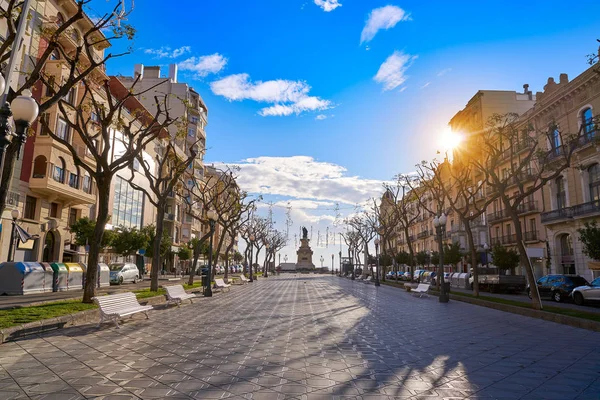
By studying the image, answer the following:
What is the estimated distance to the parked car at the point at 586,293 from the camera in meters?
18.8

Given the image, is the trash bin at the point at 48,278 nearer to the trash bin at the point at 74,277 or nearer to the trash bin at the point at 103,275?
the trash bin at the point at 74,277

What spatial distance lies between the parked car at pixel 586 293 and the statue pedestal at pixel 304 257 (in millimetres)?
74835

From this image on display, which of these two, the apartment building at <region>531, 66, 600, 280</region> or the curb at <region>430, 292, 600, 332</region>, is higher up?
the apartment building at <region>531, 66, 600, 280</region>

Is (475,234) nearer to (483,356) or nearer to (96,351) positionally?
(483,356)

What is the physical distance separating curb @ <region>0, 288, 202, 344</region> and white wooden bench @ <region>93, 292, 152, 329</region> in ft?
2.35

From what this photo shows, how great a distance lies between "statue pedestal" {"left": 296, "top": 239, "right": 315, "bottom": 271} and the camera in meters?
94.1

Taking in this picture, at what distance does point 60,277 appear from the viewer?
66.1ft

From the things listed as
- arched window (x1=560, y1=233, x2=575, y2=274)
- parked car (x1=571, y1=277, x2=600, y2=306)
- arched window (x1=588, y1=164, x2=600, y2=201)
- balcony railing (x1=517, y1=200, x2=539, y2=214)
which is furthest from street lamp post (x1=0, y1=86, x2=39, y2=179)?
balcony railing (x1=517, y1=200, x2=539, y2=214)

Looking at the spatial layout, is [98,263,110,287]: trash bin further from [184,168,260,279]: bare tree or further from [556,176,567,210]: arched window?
[556,176,567,210]: arched window

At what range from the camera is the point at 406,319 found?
1299 centimetres

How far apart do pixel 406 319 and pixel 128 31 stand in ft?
37.2

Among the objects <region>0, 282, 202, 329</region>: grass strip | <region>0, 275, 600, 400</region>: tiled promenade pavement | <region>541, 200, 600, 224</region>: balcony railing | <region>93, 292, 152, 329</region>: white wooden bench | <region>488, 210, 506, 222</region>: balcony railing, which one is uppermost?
<region>488, 210, 506, 222</region>: balcony railing

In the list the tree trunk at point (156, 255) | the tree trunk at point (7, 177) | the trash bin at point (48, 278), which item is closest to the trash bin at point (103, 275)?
the trash bin at point (48, 278)

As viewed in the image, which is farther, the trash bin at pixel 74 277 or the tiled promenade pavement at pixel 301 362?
the trash bin at pixel 74 277
